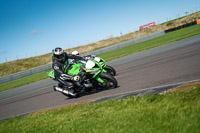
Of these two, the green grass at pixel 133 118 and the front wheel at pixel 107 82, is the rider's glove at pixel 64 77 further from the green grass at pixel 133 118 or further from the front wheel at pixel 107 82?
the green grass at pixel 133 118

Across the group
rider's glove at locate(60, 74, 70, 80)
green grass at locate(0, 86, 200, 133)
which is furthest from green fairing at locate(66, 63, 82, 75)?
green grass at locate(0, 86, 200, 133)

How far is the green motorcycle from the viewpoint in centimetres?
822

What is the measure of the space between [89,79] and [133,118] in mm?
4438

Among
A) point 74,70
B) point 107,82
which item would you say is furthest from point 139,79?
point 74,70

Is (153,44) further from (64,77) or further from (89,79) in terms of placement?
(64,77)

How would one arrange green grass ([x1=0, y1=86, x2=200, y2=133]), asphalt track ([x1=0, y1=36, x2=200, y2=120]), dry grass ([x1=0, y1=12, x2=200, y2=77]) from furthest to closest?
dry grass ([x1=0, y1=12, x2=200, y2=77]) < asphalt track ([x1=0, y1=36, x2=200, y2=120]) < green grass ([x1=0, y1=86, x2=200, y2=133])

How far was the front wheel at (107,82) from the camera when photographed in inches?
323

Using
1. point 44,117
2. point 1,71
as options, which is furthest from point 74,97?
point 1,71

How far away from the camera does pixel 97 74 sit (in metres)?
8.19

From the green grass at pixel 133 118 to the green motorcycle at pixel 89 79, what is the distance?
85.8 inches

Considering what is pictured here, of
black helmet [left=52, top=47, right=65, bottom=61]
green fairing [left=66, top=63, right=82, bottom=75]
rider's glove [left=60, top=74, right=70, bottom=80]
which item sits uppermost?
black helmet [left=52, top=47, right=65, bottom=61]

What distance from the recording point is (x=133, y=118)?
4270 millimetres

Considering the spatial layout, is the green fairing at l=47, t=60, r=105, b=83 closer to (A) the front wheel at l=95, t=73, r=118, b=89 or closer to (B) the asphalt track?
(A) the front wheel at l=95, t=73, r=118, b=89

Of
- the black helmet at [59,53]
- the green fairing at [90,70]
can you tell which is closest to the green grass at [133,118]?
the green fairing at [90,70]
